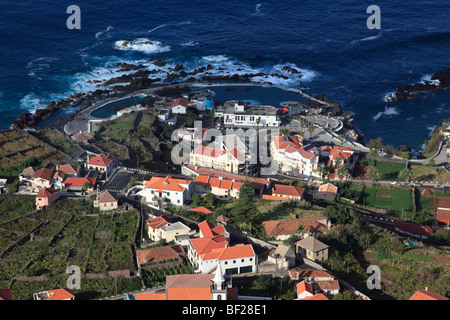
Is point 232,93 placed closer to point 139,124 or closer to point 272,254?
point 139,124

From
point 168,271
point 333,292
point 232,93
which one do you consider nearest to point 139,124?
point 232,93

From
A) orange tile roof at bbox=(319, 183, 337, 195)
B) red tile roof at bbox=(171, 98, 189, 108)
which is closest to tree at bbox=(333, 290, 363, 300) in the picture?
orange tile roof at bbox=(319, 183, 337, 195)

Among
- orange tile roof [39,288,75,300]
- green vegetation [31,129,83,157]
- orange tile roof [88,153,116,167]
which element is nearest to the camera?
orange tile roof [39,288,75,300]

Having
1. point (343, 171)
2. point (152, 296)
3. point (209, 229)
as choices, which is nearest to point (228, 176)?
point (343, 171)

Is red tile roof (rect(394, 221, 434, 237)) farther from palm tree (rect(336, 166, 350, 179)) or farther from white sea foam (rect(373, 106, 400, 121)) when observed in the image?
white sea foam (rect(373, 106, 400, 121))

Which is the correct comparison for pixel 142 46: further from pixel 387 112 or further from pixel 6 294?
pixel 6 294

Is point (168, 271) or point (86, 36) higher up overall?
point (86, 36)
